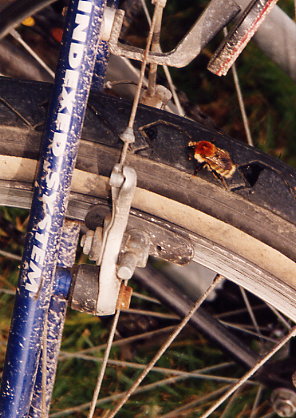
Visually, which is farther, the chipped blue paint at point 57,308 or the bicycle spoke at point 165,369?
the bicycle spoke at point 165,369

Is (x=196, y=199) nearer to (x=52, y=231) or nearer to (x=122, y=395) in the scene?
(x=52, y=231)

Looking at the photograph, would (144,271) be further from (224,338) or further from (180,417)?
(180,417)

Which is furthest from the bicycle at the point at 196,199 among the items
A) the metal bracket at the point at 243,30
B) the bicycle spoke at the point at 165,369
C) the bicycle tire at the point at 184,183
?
the bicycle spoke at the point at 165,369

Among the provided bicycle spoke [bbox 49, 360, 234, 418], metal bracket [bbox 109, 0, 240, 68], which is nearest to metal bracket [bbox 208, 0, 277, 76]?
metal bracket [bbox 109, 0, 240, 68]

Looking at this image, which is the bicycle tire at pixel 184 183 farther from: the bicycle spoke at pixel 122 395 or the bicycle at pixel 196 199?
the bicycle spoke at pixel 122 395

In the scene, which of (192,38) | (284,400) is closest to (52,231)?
(192,38)
